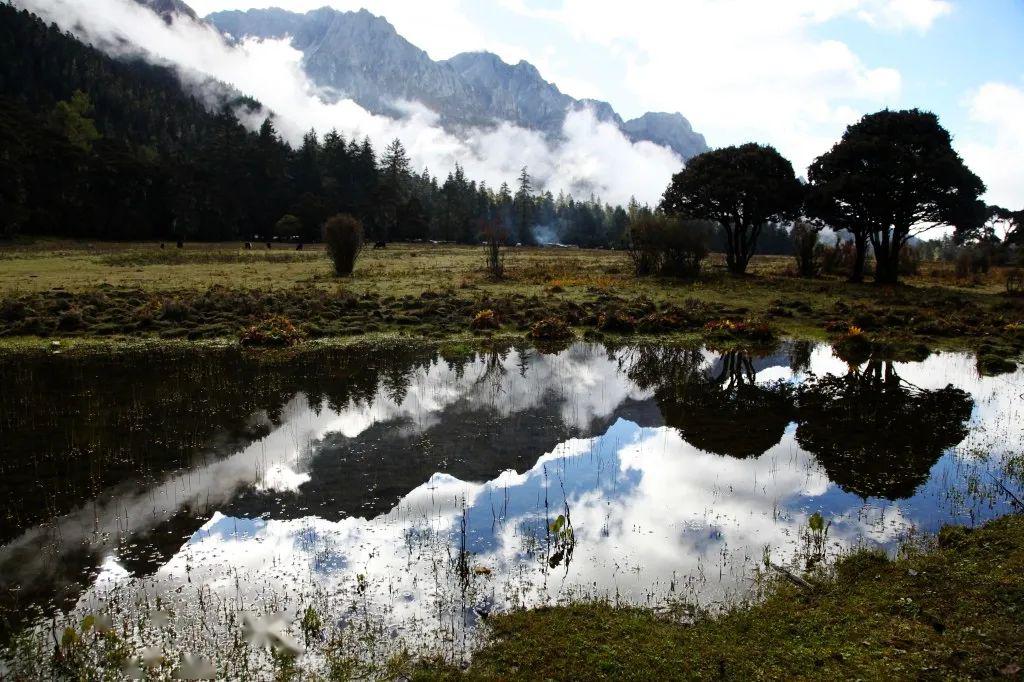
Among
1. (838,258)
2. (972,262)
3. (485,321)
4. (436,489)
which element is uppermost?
(972,262)

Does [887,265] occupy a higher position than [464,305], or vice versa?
[887,265]

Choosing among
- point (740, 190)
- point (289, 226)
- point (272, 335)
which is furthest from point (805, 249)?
point (289, 226)

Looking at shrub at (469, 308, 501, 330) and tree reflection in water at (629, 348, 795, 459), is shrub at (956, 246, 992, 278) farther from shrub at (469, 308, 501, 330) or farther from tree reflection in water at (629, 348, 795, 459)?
shrub at (469, 308, 501, 330)

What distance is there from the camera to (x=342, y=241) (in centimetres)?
3766

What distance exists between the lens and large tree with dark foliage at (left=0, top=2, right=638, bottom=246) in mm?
69125

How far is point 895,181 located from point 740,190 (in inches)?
337

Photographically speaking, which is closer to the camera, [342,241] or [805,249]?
[342,241]

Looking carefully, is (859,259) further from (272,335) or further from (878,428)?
(272,335)

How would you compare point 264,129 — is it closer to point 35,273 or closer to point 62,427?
point 35,273

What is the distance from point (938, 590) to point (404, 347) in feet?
54.8

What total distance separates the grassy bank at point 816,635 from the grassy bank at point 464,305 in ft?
55.8

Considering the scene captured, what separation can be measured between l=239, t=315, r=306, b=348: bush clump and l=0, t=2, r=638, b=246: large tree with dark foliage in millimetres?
54883

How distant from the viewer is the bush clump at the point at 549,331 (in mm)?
22375

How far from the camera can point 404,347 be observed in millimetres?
20484
